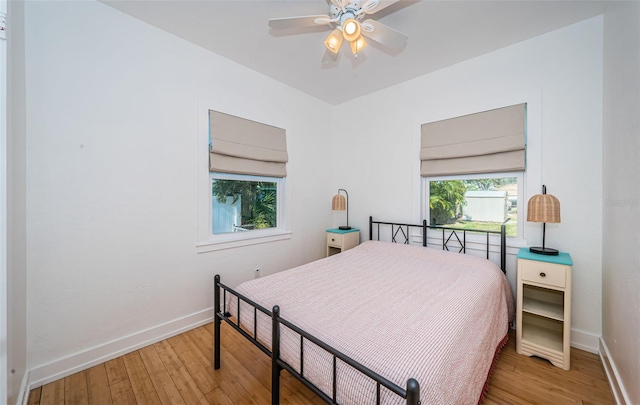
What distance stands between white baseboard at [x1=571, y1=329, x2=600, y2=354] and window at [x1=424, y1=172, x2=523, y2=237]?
0.88m

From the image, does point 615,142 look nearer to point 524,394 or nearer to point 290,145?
point 524,394

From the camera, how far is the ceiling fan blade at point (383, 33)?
1696 mm

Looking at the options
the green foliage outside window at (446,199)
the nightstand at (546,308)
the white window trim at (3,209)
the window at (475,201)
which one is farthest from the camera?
the green foliage outside window at (446,199)

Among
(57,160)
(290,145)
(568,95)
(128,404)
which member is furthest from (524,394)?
(57,160)

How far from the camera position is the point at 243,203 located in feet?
9.60

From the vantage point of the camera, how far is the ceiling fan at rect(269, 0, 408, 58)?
5.14 ft

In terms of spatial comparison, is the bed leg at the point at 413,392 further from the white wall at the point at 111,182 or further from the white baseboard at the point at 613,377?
the white wall at the point at 111,182

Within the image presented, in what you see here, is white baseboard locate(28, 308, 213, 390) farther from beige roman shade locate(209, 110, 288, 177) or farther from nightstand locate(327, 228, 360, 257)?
nightstand locate(327, 228, 360, 257)

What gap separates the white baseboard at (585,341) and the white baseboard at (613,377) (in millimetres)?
73

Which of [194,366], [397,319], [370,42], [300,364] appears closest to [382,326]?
[397,319]

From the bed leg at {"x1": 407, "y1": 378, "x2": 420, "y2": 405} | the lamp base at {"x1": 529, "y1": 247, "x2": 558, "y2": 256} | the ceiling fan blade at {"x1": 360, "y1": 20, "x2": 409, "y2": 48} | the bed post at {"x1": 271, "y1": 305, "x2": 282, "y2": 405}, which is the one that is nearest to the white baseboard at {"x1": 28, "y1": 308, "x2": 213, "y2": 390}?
the bed post at {"x1": 271, "y1": 305, "x2": 282, "y2": 405}

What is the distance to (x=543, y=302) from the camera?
7.11 ft

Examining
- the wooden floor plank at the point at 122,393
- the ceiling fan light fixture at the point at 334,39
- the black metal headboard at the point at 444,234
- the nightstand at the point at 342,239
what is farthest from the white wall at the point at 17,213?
the black metal headboard at the point at 444,234

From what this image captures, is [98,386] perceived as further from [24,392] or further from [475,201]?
[475,201]
